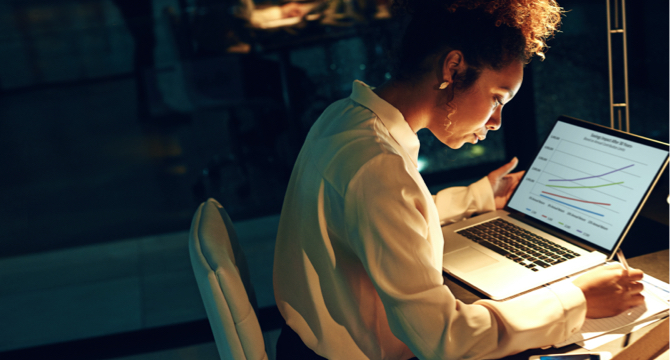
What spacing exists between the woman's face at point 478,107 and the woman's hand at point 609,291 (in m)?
0.34

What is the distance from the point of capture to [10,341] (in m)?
2.25

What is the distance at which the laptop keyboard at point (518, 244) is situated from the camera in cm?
103

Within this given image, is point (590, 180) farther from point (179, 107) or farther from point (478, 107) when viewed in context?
point (179, 107)

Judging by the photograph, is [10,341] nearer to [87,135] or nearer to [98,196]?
[98,196]

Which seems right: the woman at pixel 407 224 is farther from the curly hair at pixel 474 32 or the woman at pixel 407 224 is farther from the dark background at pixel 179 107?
the dark background at pixel 179 107

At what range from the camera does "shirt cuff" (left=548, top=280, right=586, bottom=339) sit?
807 mm

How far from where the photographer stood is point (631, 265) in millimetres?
1044

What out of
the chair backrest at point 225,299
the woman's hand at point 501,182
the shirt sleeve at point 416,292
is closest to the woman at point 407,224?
the shirt sleeve at point 416,292

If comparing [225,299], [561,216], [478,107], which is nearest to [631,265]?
[561,216]

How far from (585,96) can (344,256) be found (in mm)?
2391

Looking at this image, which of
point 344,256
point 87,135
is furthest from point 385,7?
point 344,256

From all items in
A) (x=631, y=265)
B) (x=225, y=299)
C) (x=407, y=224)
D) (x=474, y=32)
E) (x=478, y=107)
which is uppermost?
(x=474, y=32)

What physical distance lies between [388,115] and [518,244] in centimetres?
44

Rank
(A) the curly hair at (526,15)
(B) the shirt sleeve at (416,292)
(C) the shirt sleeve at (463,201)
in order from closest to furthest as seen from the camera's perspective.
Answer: (B) the shirt sleeve at (416,292) → (A) the curly hair at (526,15) → (C) the shirt sleeve at (463,201)
